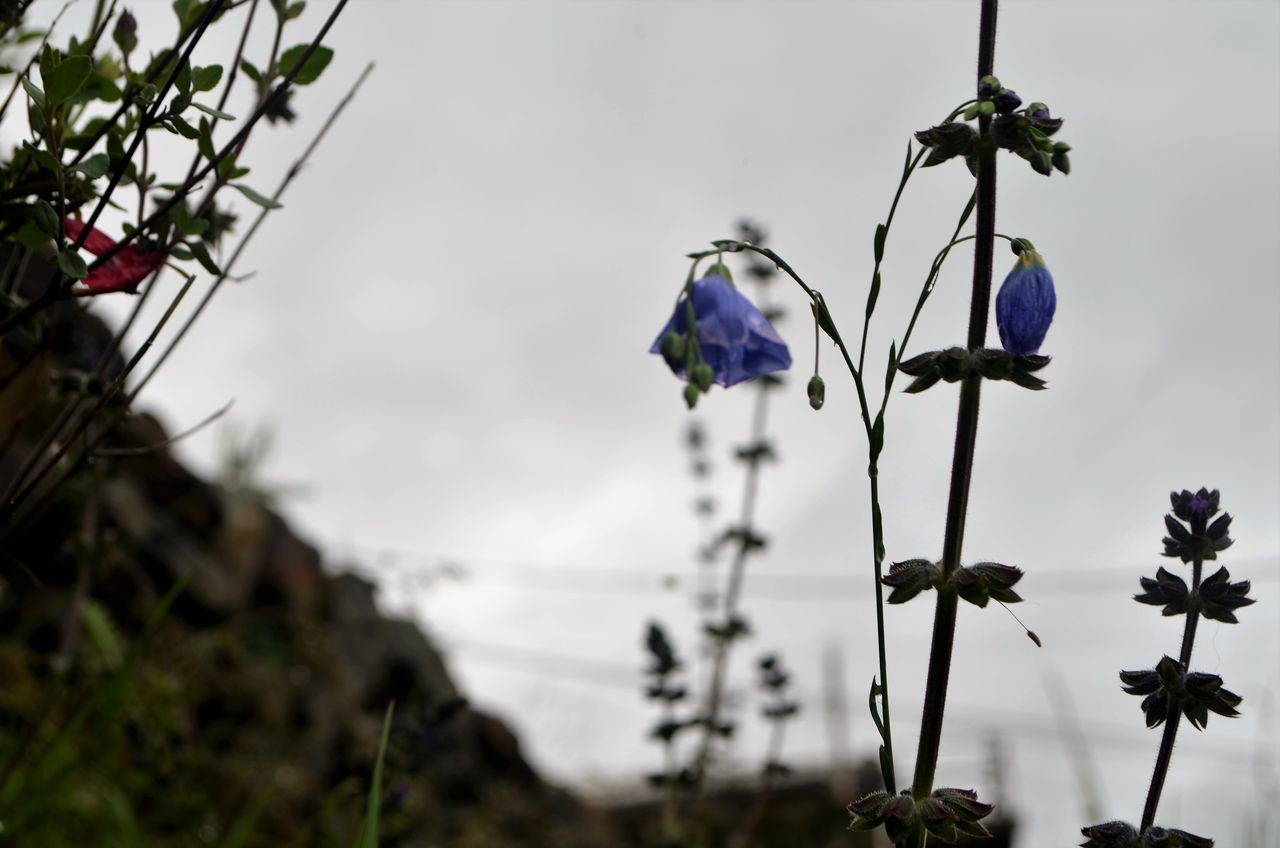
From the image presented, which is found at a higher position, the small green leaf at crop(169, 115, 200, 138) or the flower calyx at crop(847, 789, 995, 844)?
the small green leaf at crop(169, 115, 200, 138)

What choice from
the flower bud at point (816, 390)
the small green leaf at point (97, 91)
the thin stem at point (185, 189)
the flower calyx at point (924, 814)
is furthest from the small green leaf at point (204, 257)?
the flower calyx at point (924, 814)

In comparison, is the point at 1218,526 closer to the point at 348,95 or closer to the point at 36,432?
the point at 348,95

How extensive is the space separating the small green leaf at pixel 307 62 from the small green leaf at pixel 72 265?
1.06 ft

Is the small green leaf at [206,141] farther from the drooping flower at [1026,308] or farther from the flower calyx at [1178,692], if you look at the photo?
the flower calyx at [1178,692]

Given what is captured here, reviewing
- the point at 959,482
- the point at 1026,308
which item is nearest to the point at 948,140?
the point at 1026,308

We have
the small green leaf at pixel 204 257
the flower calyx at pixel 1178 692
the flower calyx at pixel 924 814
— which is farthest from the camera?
the small green leaf at pixel 204 257

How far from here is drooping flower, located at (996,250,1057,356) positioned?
0.98 m

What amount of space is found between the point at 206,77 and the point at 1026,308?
0.85 meters

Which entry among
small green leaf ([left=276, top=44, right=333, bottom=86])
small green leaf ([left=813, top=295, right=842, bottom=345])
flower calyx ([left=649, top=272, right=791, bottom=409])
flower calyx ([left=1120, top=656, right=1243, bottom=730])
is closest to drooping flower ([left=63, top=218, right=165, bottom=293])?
small green leaf ([left=276, top=44, right=333, bottom=86])

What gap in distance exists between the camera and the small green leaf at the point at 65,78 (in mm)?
1041

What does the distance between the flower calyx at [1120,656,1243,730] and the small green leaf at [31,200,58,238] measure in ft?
3.75

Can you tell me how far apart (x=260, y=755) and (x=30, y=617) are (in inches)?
46.6

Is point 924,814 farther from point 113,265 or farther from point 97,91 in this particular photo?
point 97,91

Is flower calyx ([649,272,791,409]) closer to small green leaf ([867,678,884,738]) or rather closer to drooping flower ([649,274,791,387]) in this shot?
drooping flower ([649,274,791,387])
